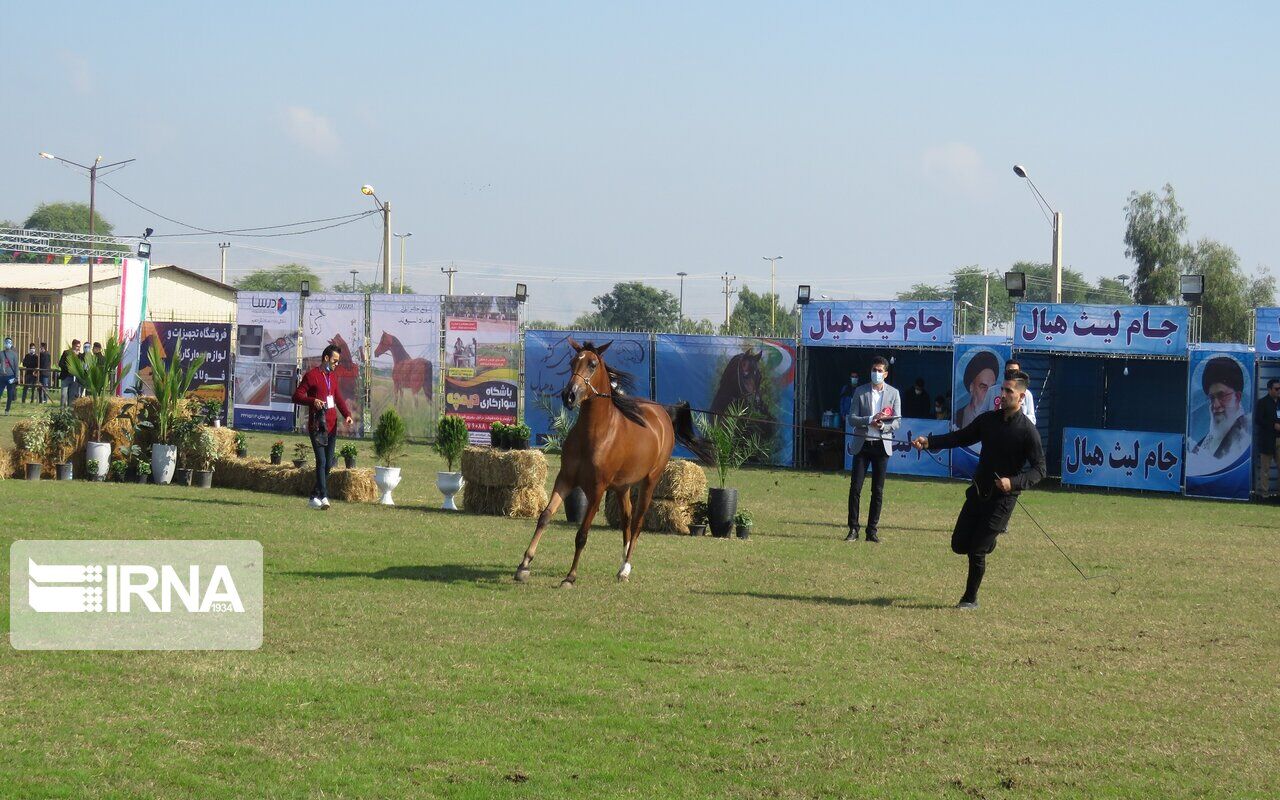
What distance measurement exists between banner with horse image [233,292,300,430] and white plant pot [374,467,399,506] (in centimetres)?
1775

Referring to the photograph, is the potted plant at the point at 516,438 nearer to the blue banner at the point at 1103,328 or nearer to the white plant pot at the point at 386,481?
the white plant pot at the point at 386,481

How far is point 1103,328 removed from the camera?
2628cm

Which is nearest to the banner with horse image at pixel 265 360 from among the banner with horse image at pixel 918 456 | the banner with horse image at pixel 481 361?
the banner with horse image at pixel 481 361

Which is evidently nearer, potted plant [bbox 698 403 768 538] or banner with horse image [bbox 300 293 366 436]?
potted plant [bbox 698 403 768 538]

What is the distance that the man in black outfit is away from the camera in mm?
11414

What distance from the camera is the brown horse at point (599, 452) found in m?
12.2

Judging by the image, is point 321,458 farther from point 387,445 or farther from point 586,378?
point 586,378

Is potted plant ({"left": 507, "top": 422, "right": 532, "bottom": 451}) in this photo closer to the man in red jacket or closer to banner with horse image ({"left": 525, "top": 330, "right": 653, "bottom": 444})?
the man in red jacket

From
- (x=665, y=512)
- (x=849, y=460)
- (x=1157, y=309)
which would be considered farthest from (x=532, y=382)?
(x=665, y=512)

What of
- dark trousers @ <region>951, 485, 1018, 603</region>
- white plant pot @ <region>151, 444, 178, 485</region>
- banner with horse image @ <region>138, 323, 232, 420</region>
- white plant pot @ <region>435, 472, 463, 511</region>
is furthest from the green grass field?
banner with horse image @ <region>138, 323, 232, 420</region>

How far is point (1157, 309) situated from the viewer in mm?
25672

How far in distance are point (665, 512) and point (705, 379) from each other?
14.4 m

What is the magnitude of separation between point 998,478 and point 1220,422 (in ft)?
51.8

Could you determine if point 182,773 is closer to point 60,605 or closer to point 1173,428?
point 60,605
